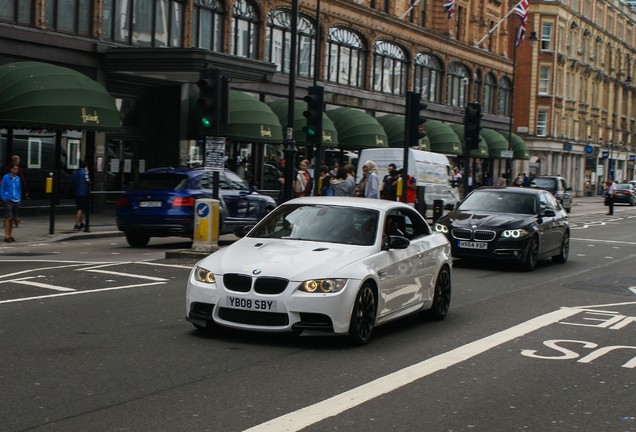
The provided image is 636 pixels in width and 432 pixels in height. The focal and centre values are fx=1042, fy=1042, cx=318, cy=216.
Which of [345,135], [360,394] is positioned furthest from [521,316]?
[345,135]

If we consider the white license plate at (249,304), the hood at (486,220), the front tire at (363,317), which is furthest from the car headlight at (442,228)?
the white license plate at (249,304)

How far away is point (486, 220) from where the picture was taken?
60.0ft

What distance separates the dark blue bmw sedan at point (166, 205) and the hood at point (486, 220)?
5231mm

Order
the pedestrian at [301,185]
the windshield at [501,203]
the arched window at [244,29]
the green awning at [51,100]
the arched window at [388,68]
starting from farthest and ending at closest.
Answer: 1. the arched window at [388,68]
2. the arched window at [244,29]
3. the green awning at [51,100]
4. the pedestrian at [301,185]
5. the windshield at [501,203]

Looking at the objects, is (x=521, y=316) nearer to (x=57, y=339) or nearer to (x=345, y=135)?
(x=57, y=339)

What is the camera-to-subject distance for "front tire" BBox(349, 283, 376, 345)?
9352mm

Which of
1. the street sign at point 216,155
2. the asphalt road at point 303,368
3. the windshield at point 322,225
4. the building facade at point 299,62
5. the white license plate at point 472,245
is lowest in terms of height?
the asphalt road at point 303,368

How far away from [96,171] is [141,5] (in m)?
5.93

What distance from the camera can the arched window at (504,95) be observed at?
227ft

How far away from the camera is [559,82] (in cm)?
8500

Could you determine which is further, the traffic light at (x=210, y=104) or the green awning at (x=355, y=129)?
the green awning at (x=355, y=129)

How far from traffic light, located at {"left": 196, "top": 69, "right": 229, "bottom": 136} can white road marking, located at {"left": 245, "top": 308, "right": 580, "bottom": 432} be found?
794cm

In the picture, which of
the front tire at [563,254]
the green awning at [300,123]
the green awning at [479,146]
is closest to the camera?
the front tire at [563,254]

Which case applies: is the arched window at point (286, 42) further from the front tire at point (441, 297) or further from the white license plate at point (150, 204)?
the front tire at point (441, 297)
